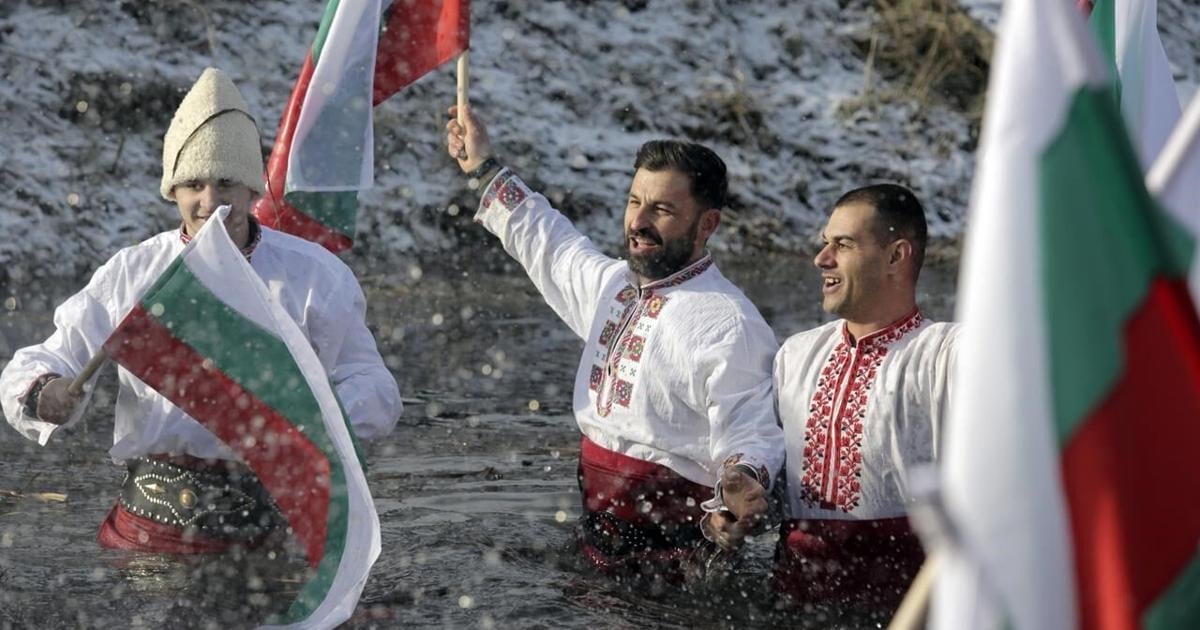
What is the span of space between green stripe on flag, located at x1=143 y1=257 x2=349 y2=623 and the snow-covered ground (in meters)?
8.15

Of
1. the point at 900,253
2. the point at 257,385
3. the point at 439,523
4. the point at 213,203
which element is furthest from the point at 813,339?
the point at 439,523

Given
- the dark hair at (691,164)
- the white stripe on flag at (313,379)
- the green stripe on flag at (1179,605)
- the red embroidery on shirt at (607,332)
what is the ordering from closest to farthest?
the green stripe on flag at (1179,605), the white stripe on flag at (313,379), the dark hair at (691,164), the red embroidery on shirt at (607,332)

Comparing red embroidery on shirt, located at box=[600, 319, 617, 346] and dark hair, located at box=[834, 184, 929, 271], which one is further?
red embroidery on shirt, located at box=[600, 319, 617, 346]

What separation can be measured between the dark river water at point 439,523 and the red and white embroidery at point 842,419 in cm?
41

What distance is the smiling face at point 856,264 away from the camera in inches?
214

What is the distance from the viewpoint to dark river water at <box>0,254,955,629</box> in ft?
19.1

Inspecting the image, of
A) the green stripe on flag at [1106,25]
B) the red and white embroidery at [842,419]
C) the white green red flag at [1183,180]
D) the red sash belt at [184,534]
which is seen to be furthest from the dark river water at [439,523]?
the white green red flag at [1183,180]

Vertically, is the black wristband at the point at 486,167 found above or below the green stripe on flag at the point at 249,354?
above

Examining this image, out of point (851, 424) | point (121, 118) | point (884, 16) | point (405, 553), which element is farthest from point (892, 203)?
point (884, 16)

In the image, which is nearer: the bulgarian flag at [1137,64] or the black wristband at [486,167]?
the bulgarian flag at [1137,64]

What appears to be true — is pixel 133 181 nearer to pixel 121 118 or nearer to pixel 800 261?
pixel 121 118

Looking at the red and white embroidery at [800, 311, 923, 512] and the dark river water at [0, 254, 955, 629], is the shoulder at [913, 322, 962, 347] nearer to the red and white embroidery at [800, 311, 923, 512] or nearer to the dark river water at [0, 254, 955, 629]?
the red and white embroidery at [800, 311, 923, 512]

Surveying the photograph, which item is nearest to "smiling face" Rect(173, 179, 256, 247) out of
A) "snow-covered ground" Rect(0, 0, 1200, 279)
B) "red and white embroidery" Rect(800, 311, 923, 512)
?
"red and white embroidery" Rect(800, 311, 923, 512)

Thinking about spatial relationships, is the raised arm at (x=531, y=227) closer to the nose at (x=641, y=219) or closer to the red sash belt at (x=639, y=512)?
the nose at (x=641, y=219)
